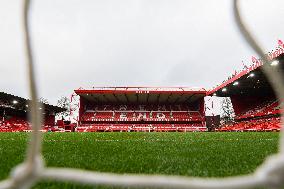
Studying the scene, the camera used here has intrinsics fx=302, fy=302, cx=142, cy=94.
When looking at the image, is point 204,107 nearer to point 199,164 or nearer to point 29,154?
point 199,164

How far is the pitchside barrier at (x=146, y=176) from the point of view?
0.70m

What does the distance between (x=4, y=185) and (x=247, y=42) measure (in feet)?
2.70

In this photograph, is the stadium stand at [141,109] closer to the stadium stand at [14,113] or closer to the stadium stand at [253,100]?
the stadium stand at [253,100]

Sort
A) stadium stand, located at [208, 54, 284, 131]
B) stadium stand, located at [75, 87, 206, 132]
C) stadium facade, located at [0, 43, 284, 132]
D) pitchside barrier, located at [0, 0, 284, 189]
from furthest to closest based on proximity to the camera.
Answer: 1. stadium stand, located at [75, 87, 206, 132]
2. stadium facade, located at [0, 43, 284, 132]
3. stadium stand, located at [208, 54, 284, 131]
4. pitchside barrier, located at [0, 0, 284, 189]

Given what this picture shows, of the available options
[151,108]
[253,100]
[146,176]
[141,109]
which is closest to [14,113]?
[141,109]

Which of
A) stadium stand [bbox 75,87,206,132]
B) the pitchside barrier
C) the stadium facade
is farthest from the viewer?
stadium stand [bbox 75,87,206,132]

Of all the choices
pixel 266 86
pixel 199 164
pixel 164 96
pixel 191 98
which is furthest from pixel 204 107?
pixel 199 164

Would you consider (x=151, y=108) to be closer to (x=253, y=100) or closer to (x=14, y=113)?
(x=253, y=100)

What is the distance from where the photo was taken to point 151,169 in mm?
2771

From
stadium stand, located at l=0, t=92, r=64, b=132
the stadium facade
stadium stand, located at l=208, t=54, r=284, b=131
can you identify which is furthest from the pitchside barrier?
stadium stand, located at l=0, t=92, r=64, b=132

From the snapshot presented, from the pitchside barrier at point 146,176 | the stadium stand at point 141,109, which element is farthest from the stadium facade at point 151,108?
the pitchside barrier at point 146,176

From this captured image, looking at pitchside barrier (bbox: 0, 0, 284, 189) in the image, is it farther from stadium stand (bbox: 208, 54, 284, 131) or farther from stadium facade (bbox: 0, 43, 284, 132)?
stadium facade (bbox: 0, 43, 284, 132)

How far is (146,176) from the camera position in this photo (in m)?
0.76

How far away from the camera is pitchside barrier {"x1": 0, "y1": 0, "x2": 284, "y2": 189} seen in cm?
70
